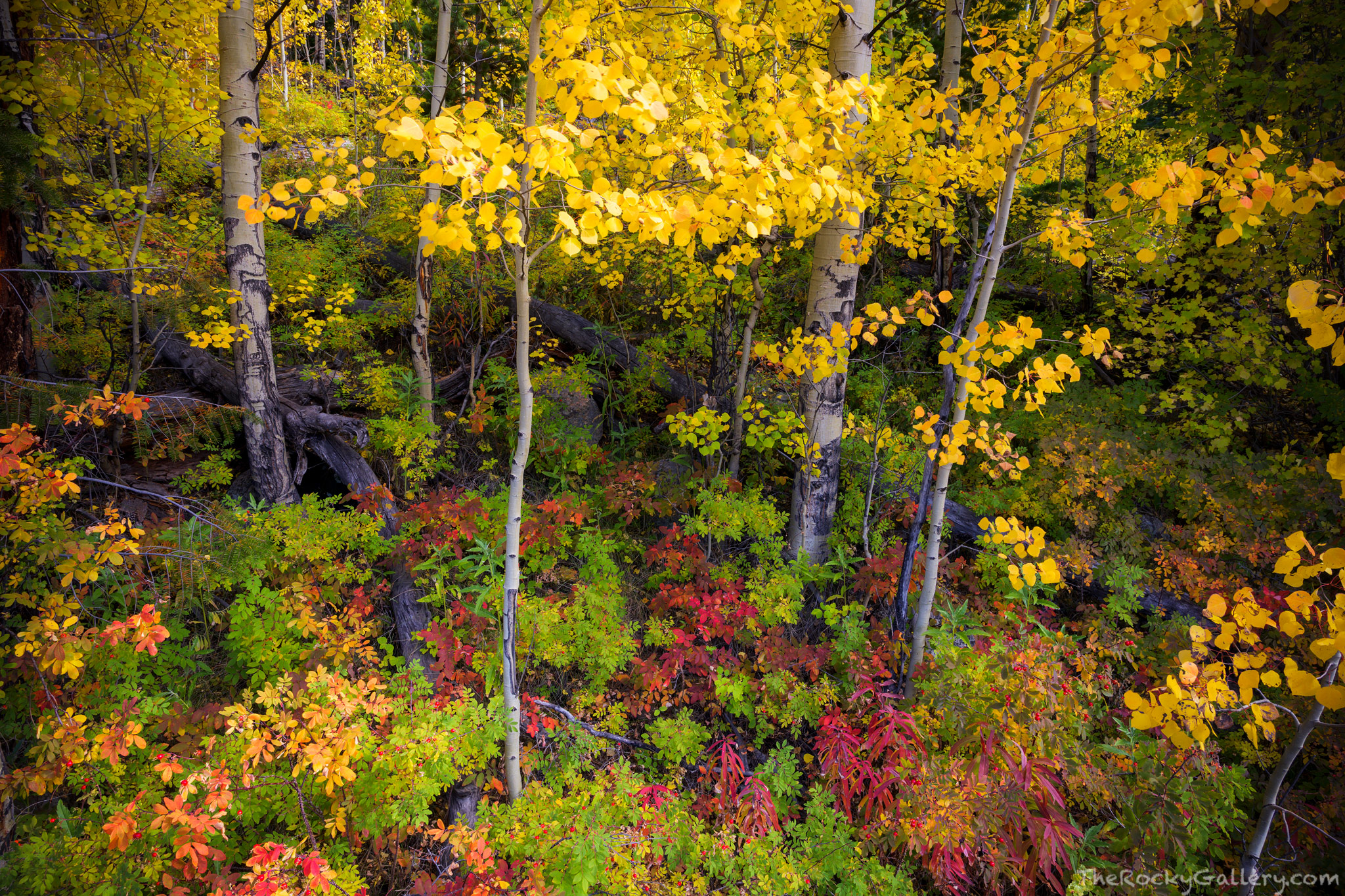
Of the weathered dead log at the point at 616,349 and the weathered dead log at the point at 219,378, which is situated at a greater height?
the weathered dead log at the point at 616,349

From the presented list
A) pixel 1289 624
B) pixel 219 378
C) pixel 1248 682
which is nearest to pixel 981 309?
pixel 1289 624

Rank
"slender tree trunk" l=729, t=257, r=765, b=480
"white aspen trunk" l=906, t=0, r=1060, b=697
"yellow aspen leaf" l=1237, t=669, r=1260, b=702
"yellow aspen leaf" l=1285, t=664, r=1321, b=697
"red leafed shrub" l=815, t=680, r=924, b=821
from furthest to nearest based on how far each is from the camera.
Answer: "slender tree trunk" l=729, t=257, r=765, b=480 < "red leafed shrub" l=815, t=680, r=924, b=821 < "white aspen trunk" l=906, t=0, r=1060, b=697 < "yellow aspen leaf" l=1237, t=669, r=1260, b=702 < "yellow aspen leaf" l=1285, t=664, r=1321, b=697

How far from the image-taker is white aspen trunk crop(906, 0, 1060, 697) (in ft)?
8.80

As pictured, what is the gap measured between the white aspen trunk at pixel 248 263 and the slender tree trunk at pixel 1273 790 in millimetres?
5841

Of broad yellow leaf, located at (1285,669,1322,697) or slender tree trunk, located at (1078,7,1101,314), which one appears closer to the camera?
broad yellow leaf, located at (1285,669,1322,697)

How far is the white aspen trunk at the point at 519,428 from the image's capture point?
2.38 metres

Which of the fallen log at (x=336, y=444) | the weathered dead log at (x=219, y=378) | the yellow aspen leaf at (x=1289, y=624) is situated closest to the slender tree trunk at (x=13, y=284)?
the fallen log at (x=336, y=444)

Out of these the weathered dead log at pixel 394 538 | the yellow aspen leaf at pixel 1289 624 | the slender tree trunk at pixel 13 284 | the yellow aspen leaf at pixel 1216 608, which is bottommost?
the weathered dead log at pixel 394 538

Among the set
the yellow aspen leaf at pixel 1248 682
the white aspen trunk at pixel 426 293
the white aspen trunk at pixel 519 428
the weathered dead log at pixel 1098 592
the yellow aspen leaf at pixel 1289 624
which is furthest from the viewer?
the white aspen trunk at pixel 426 293

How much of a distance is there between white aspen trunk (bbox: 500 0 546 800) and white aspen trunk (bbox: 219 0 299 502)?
2895mm

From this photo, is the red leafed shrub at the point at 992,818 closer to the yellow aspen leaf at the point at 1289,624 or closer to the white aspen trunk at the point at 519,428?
the yellow aspen leaf at the point at 1289,624

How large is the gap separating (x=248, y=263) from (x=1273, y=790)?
636 centimetres

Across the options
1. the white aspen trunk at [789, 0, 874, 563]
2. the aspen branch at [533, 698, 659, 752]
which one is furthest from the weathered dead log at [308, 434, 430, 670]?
the white aspen trunk at [789, 0, 874, 563]

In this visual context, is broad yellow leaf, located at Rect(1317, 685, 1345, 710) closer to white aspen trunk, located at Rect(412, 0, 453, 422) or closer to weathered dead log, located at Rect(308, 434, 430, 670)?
weathered dead log, located at Rect(308, 434, 430, 670)
